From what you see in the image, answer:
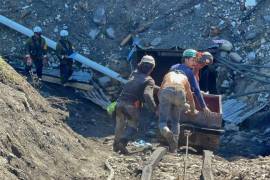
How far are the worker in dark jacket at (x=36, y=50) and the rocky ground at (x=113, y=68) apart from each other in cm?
61

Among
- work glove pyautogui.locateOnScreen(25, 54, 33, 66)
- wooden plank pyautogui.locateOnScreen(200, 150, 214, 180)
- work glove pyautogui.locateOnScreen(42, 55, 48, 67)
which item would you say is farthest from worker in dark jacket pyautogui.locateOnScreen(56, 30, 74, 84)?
wooden plank pyautogui.locateOnScreen(200, 150, 214, 180)

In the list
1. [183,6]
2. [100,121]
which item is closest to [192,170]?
[100,121]

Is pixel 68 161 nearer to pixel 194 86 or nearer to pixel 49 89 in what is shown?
Result: pixel 194 86

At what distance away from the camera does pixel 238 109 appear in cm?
1549

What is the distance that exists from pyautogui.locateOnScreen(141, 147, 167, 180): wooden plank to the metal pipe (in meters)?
6.95

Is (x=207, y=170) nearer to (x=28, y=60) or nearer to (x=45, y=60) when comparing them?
(x=28, y=60)

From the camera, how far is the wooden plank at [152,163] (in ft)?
29.4

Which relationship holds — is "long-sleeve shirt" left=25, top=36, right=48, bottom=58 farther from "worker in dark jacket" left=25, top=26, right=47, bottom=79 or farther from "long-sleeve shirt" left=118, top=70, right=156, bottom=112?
"long-sleeve shirt" left=118, top=70, right=156, bottom=112

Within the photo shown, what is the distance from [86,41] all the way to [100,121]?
387 centimetres

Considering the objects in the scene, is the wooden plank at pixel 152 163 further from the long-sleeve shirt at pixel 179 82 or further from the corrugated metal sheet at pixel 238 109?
the corrugated metal sheet at pixel 238 109

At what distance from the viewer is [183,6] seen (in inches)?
744

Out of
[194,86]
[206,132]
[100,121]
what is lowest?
[100,121]

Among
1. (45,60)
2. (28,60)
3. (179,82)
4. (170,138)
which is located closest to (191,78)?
(179,82)

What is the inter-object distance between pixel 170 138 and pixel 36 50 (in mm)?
7595
